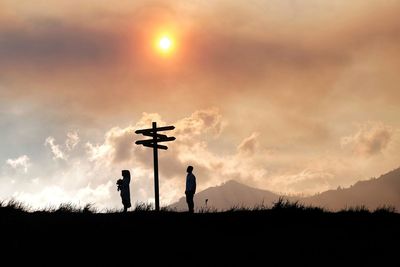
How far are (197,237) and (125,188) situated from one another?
8.82 metres

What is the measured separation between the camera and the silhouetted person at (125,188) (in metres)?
25.3

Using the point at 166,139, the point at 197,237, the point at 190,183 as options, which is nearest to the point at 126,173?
the point at 190,183

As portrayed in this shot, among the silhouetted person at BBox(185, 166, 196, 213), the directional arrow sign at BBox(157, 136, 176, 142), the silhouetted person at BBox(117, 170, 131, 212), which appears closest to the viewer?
the silhouetted person at BBox(185, 166, 196, 213)

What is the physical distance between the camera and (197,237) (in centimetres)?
1728

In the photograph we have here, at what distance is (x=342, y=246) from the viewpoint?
17.8 meters

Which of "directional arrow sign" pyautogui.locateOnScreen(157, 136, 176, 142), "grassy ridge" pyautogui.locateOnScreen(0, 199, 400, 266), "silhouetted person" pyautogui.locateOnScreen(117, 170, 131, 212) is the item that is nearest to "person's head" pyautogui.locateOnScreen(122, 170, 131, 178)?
→ "silhouetted person" pyautogui.locateOnScreen(117, 170, 131, 212)

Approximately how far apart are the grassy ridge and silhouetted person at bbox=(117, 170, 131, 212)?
11.8 feet

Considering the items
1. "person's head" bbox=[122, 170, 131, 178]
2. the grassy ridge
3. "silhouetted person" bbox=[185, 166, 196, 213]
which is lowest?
the grassy ridge

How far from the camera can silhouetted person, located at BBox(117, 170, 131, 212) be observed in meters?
25.3

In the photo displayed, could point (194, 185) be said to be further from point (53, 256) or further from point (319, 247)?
point (53, 256)

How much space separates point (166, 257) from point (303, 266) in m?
3.88

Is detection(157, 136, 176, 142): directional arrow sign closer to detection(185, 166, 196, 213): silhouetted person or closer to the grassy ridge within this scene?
detection(185, 166, 196, 213): silhouetted person

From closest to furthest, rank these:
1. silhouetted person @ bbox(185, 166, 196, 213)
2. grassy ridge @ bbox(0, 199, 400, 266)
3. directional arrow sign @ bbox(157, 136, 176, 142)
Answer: grassy ridge @ bbox(0, 199, 400, 266) → silhouetted person @ bbox(185, 166, 196, 213) → directional arrow sign @ bbox(157, 136, 176, 142)

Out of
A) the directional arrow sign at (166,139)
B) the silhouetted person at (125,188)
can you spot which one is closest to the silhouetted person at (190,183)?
the silhouetted person at (125,188)
